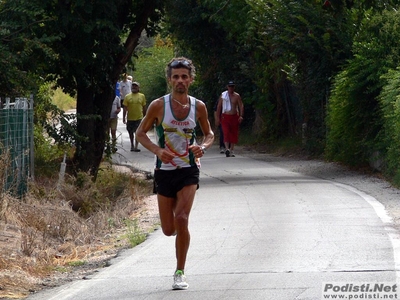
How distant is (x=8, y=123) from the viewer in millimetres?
12984

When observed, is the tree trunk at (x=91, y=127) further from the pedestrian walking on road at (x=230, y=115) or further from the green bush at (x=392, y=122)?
the pedestrian walking on road at (x=230, y=115)

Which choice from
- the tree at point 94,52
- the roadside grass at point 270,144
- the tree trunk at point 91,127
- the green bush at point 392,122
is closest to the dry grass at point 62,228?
the tree trunk at point 91,127

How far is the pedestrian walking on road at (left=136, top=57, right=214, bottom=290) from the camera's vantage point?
7883mm

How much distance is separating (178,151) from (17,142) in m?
6.24

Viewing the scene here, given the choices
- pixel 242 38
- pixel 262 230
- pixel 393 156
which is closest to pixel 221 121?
pixel 242 38

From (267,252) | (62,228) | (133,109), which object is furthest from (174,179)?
(133,109)

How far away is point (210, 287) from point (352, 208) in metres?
5.46

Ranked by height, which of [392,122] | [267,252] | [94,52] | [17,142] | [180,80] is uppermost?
[94,52]

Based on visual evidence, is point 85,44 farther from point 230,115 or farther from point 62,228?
point 230,115

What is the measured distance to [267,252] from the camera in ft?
31.7

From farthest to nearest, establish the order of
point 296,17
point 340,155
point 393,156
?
point 296,17
point 340,155
point 393,156

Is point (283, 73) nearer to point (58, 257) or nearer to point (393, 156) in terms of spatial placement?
point (393, 156)

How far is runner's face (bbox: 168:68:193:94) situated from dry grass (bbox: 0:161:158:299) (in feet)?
7.42

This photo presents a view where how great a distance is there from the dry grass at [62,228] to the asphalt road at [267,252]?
1.41 feet
